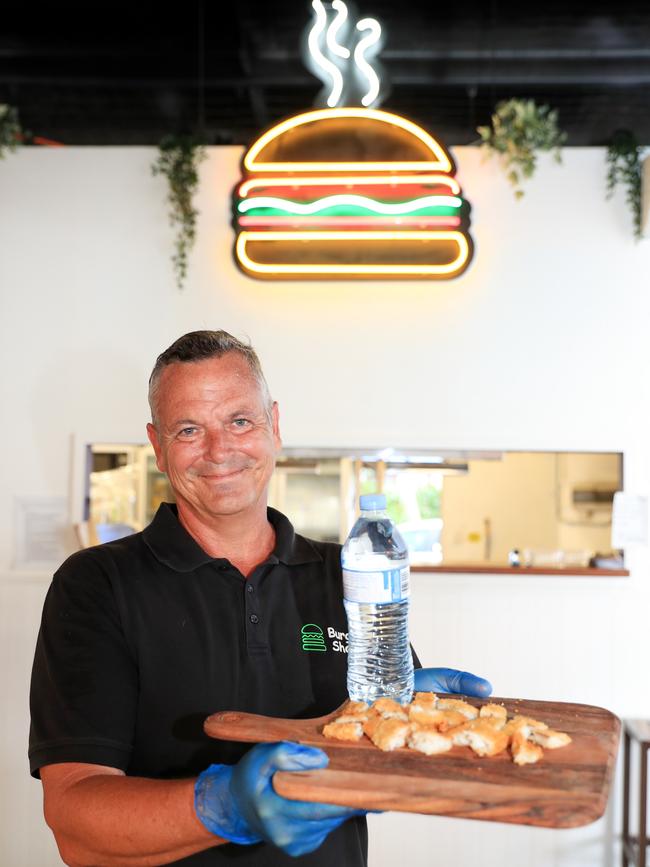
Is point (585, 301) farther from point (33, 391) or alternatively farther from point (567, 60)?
point (33, 391)

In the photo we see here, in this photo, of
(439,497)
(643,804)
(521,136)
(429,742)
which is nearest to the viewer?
(429,742)

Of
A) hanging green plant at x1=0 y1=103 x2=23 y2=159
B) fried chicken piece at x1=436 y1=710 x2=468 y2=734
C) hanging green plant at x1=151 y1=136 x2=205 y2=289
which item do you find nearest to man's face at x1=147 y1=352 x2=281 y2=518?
fried chicken piece at x1=436 y1=710 x2=468 y2=734

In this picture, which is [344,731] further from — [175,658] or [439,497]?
[439,497]

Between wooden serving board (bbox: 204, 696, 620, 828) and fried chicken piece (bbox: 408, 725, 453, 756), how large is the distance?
0.01 meters

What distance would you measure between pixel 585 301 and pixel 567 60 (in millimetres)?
1301

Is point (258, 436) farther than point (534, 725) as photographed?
Yes

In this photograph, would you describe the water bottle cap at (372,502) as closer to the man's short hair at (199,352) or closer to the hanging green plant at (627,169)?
the man's short hair at (199,352)

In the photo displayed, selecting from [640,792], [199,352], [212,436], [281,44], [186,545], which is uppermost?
[281,44]

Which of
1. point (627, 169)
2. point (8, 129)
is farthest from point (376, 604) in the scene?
point (8, 129)

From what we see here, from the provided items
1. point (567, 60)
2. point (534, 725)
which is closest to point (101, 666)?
point (534, 725)

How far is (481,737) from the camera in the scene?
1369mm

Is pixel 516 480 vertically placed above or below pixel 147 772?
above

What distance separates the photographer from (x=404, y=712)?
1.50 m

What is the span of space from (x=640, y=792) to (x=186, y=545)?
8.54 ft
